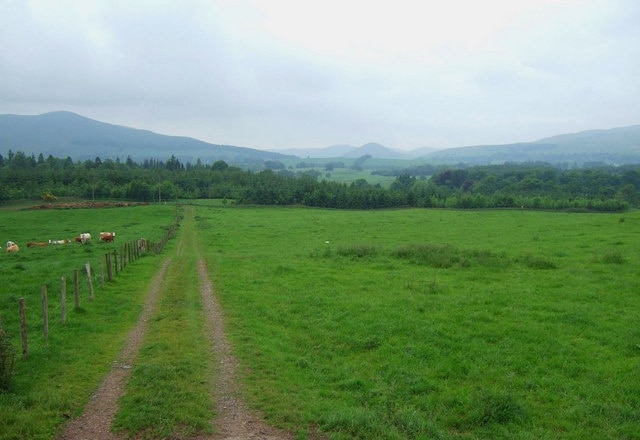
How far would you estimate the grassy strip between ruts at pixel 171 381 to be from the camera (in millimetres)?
9484

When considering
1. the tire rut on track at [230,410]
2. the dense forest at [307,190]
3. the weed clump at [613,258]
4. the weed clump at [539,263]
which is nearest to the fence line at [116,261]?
the tire rut on track at [230,410]

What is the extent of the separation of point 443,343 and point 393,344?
59.5 inches

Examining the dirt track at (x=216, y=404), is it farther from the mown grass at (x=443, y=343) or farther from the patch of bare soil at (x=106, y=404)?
the mown grass at (x=443, y=343)

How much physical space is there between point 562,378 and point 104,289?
769 inches

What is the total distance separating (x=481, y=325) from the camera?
15438 millimetres

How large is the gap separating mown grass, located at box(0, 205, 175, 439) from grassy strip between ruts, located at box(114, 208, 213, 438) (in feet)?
3.46

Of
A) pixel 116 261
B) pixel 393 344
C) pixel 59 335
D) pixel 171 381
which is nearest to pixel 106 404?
pixel 171 381

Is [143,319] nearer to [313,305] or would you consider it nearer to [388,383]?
[313,305]

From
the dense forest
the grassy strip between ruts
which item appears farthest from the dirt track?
the dense forest

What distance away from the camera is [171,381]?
11.4 meters

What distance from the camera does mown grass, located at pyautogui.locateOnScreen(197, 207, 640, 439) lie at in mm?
9938

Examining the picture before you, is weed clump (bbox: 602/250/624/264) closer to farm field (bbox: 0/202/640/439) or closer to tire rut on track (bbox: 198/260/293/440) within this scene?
farm field (bbox: 0/202/640/439)

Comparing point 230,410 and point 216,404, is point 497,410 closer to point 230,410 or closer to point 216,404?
point 230,410

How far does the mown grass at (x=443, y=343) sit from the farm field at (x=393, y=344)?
50 mm
